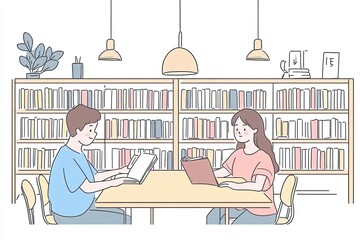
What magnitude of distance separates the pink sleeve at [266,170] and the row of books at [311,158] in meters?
1.84

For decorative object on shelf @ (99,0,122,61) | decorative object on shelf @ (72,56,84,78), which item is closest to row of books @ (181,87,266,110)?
decorative object on shelf @ (99,0,122,61)

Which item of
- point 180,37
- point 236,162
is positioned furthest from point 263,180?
point 180,37

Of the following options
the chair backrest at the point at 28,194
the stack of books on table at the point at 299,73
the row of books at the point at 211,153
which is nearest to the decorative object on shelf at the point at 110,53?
the row of books at the point at 211,153

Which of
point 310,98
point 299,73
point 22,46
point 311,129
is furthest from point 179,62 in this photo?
point 311,129

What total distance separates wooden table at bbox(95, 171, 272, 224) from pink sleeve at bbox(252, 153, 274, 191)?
0.14 m

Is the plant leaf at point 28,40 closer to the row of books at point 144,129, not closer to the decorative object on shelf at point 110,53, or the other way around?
the decorative object on shelf at point 110,53

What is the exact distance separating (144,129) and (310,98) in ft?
6.55

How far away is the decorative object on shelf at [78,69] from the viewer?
7241mm

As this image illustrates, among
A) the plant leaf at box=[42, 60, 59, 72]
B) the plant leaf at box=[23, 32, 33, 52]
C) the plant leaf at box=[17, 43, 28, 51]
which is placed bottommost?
the plant leaf at box=[42, 60, 59, 72]

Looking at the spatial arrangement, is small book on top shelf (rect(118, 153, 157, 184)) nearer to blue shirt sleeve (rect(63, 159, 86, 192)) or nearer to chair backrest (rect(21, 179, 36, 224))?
blue shirt sleeve (rect(63, 159, 86, 192))

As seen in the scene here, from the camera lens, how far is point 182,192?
5668 millimetres

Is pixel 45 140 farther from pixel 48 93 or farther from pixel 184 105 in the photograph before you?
pixel 184 105

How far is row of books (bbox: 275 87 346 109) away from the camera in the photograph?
7676 mm
